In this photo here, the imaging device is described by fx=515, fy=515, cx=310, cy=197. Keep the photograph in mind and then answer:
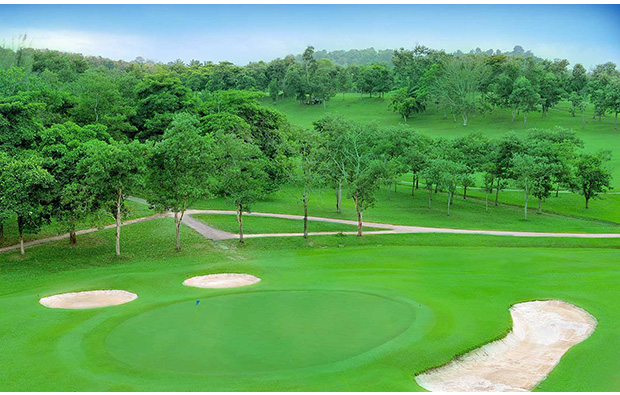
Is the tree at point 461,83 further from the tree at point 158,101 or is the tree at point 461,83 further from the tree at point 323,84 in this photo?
the tree at point 158,101

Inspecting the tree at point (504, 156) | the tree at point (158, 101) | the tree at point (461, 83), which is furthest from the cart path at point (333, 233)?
the tree at point (461, 83)

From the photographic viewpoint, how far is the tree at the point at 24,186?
38.4 metres

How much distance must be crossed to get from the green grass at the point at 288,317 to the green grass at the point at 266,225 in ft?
29.0

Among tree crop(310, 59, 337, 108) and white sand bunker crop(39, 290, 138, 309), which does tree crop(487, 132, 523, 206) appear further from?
tree crop(310, 59, 337, 108)

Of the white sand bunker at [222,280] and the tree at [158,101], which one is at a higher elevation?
the tree at [158,101]

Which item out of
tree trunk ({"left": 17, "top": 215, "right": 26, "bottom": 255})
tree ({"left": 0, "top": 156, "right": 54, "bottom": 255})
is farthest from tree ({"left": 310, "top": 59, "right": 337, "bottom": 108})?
tree ({"left": 0, "top": 156, "right": 54, "bottom": 255})

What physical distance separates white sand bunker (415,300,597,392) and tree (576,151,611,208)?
166 ft

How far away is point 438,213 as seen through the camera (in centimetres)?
6712

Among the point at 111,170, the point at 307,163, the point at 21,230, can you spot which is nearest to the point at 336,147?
the point at 307,163

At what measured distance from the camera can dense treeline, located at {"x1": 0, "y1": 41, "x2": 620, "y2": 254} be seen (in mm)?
42000

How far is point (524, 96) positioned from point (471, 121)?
1397cm

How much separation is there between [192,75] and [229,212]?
356 ft

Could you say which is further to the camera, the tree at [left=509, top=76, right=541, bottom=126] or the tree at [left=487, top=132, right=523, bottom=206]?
the tree at [left=509, top=76, right=541, bottom=126]

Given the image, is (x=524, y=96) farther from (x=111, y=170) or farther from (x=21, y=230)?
(x=21, y=230)
